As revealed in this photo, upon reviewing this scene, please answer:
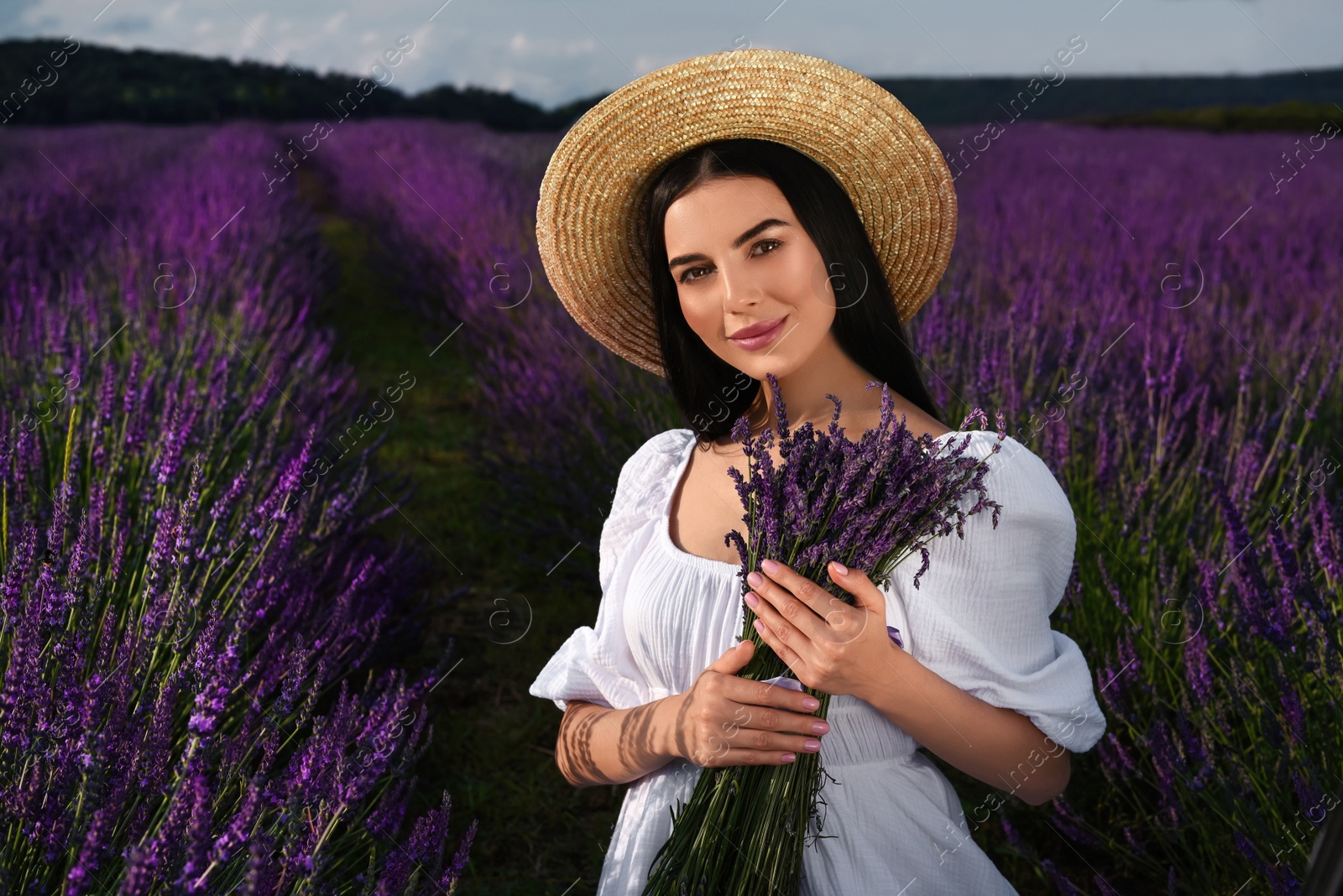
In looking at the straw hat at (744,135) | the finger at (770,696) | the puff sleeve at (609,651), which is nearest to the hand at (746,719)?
the finger at (770,696)

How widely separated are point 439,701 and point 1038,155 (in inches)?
396

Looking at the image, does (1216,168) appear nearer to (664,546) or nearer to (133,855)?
(664,546)

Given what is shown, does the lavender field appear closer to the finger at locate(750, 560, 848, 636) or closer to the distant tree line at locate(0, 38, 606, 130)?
the finger at locate(750, 560, 848, 636)

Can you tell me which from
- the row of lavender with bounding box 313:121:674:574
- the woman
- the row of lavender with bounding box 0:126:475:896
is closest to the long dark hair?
the woman

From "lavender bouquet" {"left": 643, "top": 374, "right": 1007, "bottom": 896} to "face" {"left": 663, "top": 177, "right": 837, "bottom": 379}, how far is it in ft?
0.70

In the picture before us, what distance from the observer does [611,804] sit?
2.47 meters

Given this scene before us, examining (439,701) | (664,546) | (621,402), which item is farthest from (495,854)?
(621,402)

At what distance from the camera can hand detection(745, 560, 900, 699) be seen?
1088mm

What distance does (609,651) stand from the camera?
4.85 feet

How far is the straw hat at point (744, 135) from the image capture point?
60.5 inches

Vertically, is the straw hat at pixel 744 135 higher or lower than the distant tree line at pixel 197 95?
lower

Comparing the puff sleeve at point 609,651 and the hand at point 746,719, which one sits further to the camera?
the puff sleeve at point 609,651

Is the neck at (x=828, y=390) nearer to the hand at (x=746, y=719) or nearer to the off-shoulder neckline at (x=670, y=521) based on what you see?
the off-shoulder neckline at (x=670, y=521)

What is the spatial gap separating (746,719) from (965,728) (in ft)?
0.94
